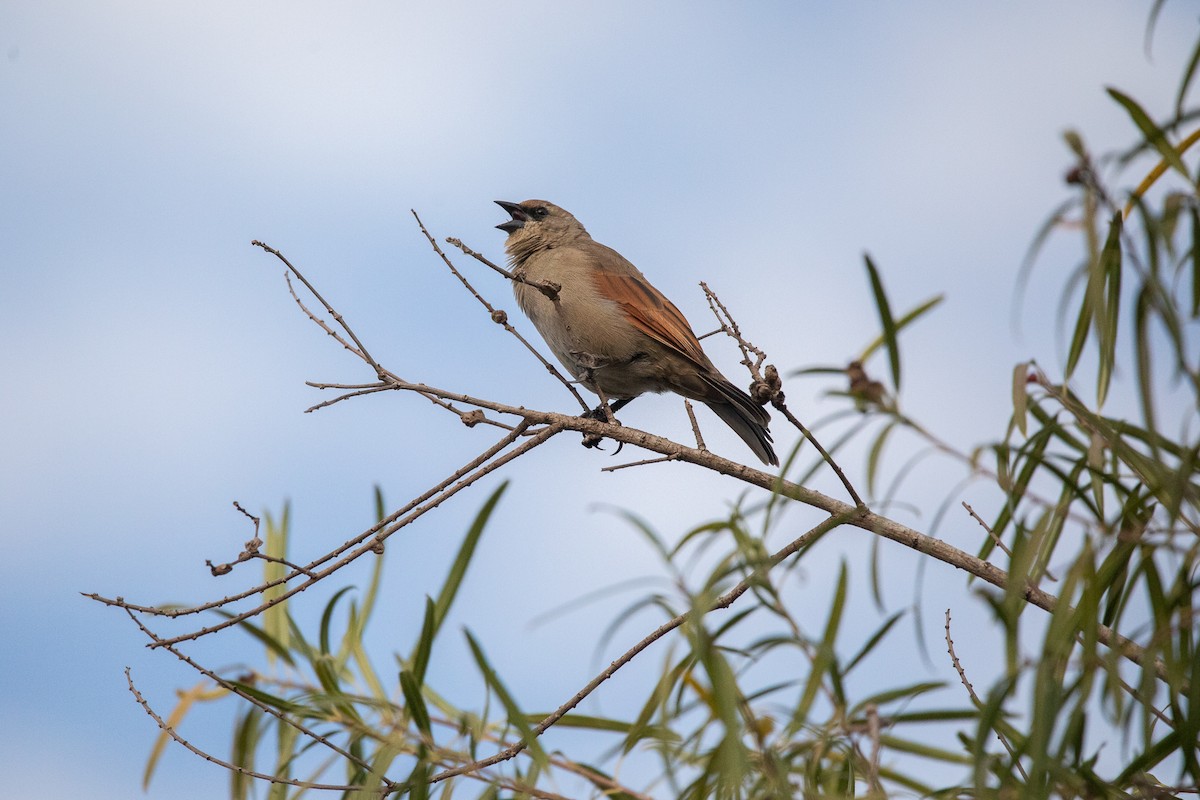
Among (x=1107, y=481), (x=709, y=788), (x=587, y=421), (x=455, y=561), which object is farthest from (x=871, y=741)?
(x=587, y=421)

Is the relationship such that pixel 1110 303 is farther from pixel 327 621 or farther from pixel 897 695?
pixel 327 621

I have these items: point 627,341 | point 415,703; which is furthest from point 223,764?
point 627,341

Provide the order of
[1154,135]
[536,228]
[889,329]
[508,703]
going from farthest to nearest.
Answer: [536,228] → [508,703] → [889,329] → [1154,135]

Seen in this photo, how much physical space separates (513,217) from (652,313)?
155 centimetres

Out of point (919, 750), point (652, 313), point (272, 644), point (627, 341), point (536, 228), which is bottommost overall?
point (919, 750)

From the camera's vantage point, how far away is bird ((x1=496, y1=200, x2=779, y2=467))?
493 centimetres

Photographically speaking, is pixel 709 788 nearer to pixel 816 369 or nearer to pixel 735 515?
pixel 735 515

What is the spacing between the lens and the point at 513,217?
6203mm

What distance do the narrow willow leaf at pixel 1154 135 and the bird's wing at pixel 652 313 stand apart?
3030mm

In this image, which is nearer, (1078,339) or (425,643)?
(1078,339)

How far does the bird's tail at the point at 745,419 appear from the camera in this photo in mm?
4863

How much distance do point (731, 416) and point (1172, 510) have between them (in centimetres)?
324

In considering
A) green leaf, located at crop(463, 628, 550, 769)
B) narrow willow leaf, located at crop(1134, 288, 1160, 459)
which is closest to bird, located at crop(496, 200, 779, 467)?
green leaf, located at crop(463, 628, 550, 769)

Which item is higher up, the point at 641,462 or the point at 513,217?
the point at 513,217
